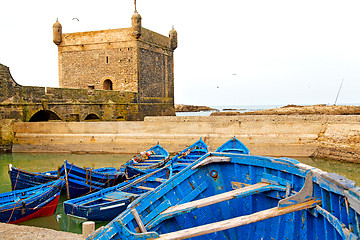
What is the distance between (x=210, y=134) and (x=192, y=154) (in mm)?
4389

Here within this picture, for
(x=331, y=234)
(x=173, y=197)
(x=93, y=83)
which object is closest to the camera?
(x=331, y=234)

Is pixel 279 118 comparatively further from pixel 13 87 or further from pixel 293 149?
pixel 13 87

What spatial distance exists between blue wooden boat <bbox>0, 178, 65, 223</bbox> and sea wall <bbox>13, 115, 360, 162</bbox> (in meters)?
8.95

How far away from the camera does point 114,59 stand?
23406 millimetres

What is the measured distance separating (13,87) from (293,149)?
1549cm

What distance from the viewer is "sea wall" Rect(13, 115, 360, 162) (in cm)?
1367

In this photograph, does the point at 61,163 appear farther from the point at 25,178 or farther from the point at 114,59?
the point at 114,59

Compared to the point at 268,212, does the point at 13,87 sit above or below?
above

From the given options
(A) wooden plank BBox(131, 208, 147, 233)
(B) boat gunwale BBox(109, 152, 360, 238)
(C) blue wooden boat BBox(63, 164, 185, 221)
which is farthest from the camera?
(C) blue wooden boat BBox(63, 164, 185, 221)

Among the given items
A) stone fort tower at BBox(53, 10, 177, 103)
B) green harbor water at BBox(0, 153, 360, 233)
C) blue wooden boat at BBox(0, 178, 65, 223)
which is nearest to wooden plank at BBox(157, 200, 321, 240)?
green harbor water at BBox(0, 153, 360, 233)

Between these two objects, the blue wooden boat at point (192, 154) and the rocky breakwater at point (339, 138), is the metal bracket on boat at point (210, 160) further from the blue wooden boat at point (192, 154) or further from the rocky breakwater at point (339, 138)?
the rocky breakwater at point (339, 138)

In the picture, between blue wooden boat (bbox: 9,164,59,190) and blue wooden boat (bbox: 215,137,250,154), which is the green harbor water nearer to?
blue wooden boat (bbox: 9,164,59,190)

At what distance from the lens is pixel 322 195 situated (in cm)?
326

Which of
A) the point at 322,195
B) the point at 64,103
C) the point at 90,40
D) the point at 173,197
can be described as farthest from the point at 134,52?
the point at 322,195
